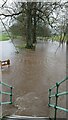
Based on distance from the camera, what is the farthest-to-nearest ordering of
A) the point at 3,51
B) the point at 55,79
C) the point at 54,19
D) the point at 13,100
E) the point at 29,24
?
the point at 3,51 < the point at 29,24 < the point at 54,19 < the point at 55,79 < the point at 13,100

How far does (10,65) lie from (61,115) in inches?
102

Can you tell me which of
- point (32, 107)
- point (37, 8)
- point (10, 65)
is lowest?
point (32, 107)

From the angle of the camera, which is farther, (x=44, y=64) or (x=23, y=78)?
(x=44, y=64)

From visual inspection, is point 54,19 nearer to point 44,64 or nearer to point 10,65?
point 44,64

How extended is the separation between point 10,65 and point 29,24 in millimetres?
943

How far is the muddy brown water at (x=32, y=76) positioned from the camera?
2043 millimetres

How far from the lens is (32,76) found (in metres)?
3.36

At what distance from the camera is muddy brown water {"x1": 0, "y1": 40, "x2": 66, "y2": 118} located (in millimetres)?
2043

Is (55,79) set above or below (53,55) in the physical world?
below

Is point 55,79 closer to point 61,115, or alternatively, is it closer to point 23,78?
point 23,78

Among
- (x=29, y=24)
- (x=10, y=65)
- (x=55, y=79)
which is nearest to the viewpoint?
(x=55, y=79)

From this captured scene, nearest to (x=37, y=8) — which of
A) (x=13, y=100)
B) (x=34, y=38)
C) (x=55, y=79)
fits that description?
(x=34, y=38)

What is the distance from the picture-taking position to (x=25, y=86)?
2.79 meters

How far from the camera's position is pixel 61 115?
1.70 meters
